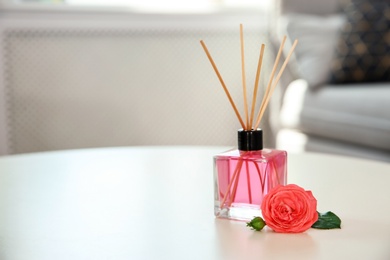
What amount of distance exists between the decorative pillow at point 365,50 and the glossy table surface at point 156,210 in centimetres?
122

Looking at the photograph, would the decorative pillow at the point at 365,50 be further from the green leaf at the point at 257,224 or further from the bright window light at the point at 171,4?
the green leaf at the point at 257,224

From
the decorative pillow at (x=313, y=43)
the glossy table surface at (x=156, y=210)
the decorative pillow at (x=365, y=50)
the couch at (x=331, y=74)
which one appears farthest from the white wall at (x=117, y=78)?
the glossy table surface at (x=156, y=210)

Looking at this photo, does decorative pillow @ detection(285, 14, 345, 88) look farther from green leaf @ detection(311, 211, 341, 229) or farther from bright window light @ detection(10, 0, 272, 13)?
green leaf @ detection(311, 211, 341, 229)

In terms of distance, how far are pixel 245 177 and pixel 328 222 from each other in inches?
5.1

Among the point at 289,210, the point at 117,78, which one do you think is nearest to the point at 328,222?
the point at 289,210

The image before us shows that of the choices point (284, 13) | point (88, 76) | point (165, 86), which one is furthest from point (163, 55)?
point (284, 13)

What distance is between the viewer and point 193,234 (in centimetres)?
78

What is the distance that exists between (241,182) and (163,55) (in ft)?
6.62

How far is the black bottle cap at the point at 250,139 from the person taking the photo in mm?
862

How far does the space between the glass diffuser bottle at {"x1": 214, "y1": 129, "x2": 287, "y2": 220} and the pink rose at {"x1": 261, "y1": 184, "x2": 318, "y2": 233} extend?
0.21ft

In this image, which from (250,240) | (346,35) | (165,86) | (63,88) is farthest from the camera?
(165,86)

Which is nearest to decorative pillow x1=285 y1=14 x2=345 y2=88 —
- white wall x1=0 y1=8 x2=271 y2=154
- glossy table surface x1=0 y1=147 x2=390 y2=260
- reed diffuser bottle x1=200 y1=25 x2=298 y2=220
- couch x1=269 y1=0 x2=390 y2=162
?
couch x1=269 y1=0 x2=390 y2=162

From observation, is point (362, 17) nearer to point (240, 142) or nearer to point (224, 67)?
point (224, 67)

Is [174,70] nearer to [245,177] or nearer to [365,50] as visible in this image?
[365,50]
